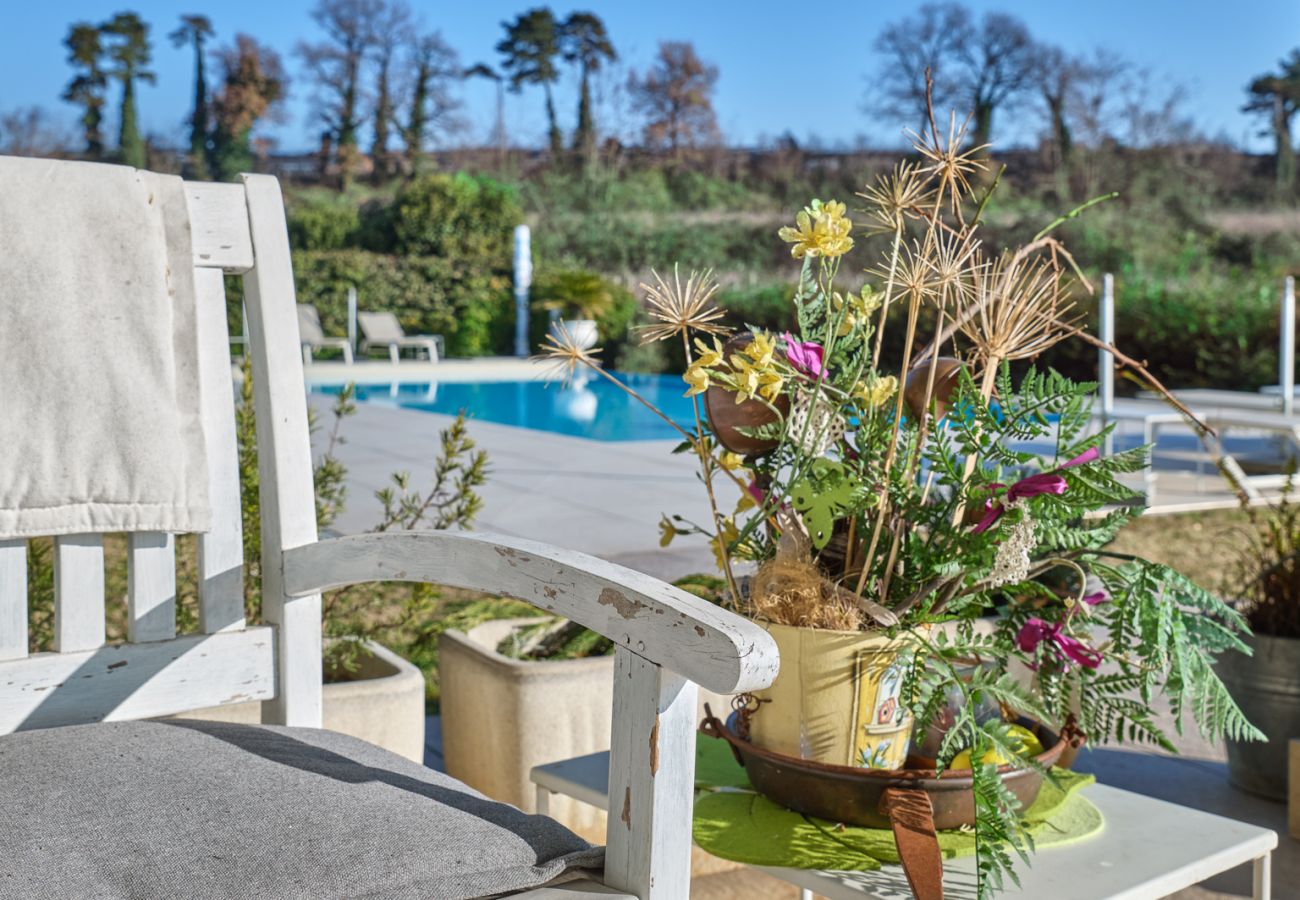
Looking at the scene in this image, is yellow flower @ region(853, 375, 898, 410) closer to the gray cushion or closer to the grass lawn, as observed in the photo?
the gray cushion

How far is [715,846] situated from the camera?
3.26 ft

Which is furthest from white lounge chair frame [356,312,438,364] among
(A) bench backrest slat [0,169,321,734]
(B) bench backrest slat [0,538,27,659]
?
(B) bench backrest slat [0,538,27,659]

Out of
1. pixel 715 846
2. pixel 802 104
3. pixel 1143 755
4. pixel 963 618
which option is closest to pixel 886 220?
pixel 963 618

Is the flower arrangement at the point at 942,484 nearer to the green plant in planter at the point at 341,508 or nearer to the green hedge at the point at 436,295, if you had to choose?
the green plant in planter at the point at 341,508

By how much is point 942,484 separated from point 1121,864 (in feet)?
1.05

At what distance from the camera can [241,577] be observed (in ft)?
4.14

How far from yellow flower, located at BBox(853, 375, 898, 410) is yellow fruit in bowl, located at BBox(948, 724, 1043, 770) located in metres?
0.28

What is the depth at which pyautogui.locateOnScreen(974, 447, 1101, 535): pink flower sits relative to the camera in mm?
960

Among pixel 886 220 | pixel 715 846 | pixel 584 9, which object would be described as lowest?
pixel 715 846

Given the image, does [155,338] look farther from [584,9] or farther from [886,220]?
[584,9]

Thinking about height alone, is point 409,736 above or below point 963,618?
below

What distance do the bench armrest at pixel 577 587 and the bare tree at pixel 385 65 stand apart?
2553 centimetres

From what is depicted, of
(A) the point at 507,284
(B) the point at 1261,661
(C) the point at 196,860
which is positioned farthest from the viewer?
(A) the point at 507,284

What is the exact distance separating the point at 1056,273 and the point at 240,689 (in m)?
Answer: 0.84
